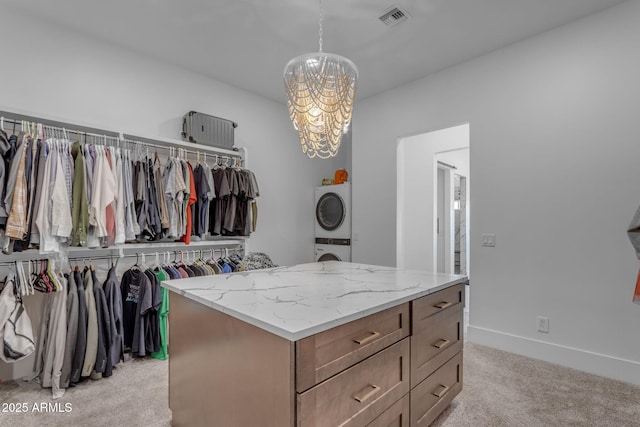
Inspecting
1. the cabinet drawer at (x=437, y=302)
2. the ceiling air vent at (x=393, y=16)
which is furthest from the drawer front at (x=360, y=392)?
the ceiling air vent at (x=393, y=16)

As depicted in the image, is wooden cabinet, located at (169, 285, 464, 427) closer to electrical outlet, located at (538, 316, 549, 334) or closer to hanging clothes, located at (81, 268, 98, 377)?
hanging clothes, located at (81, 268, 98, 377)

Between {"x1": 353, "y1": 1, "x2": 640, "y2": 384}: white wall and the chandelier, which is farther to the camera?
{"x1": 353, "y1": 1, "x2": 640, "y2": 384}: white wall

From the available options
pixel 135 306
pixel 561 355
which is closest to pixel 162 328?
pixel 135 306

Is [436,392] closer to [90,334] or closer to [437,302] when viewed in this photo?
[437,302]

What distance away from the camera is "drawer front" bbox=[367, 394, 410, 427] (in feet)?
4.28

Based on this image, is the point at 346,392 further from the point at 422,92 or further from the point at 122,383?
the point at 422,92

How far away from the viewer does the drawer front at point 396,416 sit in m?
1.30

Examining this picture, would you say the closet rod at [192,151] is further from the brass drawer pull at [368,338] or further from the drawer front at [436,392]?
the drawer front at [436,392]

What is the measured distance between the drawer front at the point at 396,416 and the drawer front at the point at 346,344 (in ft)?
0.91

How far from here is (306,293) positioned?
1.46m

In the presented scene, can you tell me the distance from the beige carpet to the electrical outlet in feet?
0.94

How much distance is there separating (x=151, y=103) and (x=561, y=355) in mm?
4313

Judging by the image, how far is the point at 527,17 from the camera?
255 cm

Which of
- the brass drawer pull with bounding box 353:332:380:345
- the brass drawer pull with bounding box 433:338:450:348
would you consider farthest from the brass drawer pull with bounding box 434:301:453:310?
the brass drawer pull with bounding box 353:332:380:345
